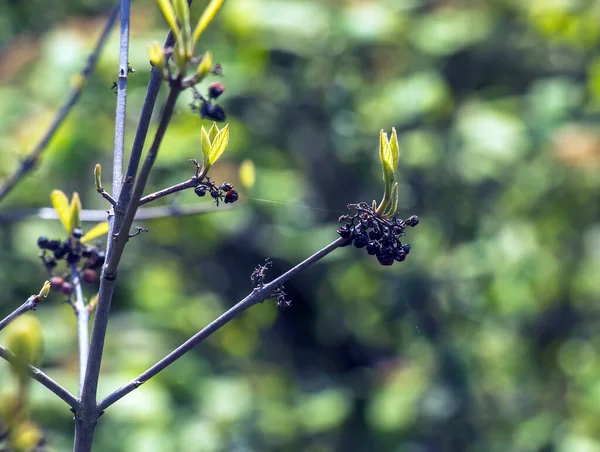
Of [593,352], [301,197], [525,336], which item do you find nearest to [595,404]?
[593,352]

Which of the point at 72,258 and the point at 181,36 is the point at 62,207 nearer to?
→ the point at 72,258

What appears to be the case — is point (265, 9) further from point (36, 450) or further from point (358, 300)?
point (36, 450)

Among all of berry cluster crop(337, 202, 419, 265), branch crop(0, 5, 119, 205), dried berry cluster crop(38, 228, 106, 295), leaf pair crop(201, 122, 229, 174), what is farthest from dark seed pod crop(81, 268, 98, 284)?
branch crop(0, 5, 119, 205)

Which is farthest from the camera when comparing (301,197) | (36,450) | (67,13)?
(67,13)

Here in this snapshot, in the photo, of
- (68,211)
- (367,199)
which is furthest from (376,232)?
(367,199)

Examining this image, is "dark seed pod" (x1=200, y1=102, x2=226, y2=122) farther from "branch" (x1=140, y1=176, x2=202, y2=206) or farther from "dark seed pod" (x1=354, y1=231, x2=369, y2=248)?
"dark seed pod" (x1=354, y1=231, x2=369, y2=248)

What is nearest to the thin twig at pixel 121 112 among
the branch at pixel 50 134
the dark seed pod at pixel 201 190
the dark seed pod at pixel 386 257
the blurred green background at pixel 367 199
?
the dark seed pod at pixel 201 190
